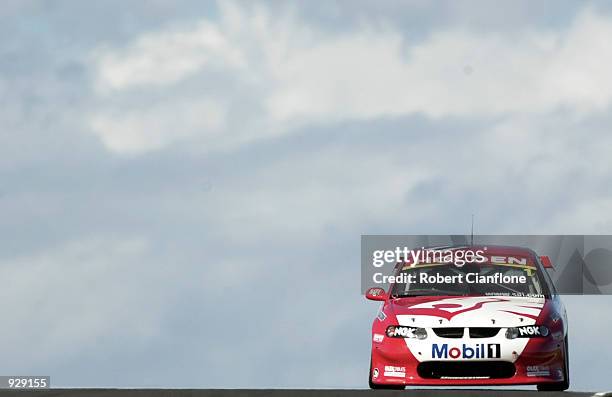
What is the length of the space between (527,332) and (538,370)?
0.45 metres

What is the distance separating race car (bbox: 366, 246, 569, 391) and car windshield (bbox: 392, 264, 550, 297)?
0.16 m

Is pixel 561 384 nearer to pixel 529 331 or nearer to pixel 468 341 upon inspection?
pixel 529 331

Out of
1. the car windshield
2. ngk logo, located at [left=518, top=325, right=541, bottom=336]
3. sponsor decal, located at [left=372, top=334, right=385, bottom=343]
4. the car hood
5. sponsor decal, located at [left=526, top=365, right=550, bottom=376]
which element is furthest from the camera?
the car windshield

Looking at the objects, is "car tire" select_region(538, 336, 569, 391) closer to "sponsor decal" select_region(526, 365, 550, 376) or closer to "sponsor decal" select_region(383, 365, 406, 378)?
"sponsor decal" select_region(526, 365, 550, 376)

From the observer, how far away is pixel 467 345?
17.0 m

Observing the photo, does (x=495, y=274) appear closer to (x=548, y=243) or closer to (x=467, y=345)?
(x=467, y=345)

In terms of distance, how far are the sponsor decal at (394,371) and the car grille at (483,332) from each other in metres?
0.88

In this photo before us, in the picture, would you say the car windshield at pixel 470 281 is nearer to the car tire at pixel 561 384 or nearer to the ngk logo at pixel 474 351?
the car tire at pixel 561 384

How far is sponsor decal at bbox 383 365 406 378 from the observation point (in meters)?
17.1

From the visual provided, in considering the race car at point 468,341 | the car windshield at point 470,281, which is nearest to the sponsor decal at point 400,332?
the race car at point 468,341

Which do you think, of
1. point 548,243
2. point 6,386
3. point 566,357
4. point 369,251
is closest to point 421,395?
point 566,357

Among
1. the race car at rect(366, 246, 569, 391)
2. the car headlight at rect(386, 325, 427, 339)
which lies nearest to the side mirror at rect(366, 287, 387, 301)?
the race car at rect(366, 246, 569, 391)

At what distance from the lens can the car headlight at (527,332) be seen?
17.0 metres

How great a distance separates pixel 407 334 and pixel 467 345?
2.33 feet
